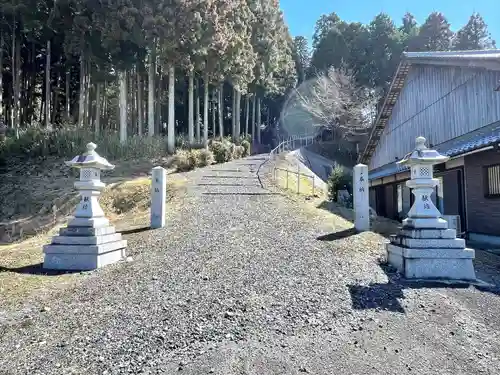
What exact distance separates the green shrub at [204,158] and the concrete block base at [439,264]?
47.5ft

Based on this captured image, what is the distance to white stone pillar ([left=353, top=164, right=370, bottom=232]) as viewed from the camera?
8375 mm

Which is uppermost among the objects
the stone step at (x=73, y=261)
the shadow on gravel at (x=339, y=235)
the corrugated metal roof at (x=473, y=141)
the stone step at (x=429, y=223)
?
the corrugated metal roof at (x=473, y=141)

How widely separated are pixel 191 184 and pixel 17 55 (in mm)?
14418

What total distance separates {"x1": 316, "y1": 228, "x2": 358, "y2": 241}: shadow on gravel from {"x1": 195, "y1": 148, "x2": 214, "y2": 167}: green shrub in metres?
11.8

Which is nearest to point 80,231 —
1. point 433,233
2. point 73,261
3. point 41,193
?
point 73,261

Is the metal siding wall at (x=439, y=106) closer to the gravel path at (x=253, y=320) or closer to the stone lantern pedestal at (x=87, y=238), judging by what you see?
the gravel path at (x=253, y=320)

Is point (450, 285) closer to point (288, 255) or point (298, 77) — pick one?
point (288, 255)

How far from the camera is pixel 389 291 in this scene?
15.7ft

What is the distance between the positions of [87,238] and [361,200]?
5607mm

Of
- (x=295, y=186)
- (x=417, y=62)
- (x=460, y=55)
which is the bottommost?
(x=295, y=186)

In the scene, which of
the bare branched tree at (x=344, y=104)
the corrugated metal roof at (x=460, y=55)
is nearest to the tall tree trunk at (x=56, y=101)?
the bare branched tree at (x=344, y=104)

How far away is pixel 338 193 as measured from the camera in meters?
15.0

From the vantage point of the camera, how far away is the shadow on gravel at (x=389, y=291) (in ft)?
14.3

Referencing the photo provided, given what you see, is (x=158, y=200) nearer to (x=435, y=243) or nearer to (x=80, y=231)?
(x=80, y=231)
